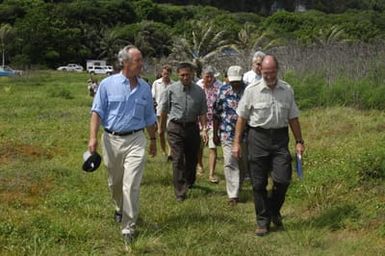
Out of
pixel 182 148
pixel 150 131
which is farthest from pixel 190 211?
pixel 150 131

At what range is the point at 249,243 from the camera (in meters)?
6.24

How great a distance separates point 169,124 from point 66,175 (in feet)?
7.61

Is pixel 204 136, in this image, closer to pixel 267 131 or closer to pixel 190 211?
pixel 190 211

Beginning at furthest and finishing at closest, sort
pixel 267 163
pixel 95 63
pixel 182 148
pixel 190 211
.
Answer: pixel 95 63, pixel 182 148, pixel 190 211, pixel 267 163

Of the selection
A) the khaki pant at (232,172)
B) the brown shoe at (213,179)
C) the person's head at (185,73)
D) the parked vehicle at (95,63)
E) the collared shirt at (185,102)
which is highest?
the person's head at (185,73)

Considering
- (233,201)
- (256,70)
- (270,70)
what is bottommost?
(233,201)

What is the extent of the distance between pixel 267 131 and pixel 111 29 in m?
90.3

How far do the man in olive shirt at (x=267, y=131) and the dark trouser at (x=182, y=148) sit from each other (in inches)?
69.1

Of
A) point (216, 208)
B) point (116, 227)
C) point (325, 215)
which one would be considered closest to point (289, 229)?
point (325, 215)

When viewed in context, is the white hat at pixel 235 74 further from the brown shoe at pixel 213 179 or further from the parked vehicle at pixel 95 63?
the parked vehicle at pixel 95 63

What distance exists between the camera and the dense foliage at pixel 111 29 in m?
76.4

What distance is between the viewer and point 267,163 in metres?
6.68

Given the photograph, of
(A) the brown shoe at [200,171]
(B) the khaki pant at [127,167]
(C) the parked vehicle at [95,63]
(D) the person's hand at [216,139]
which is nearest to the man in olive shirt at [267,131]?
(B) the khaki pant at [127,167]

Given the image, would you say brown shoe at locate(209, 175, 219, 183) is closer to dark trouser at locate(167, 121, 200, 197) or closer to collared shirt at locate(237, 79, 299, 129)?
dark trouser at locate(167, 121, 200, 197)
